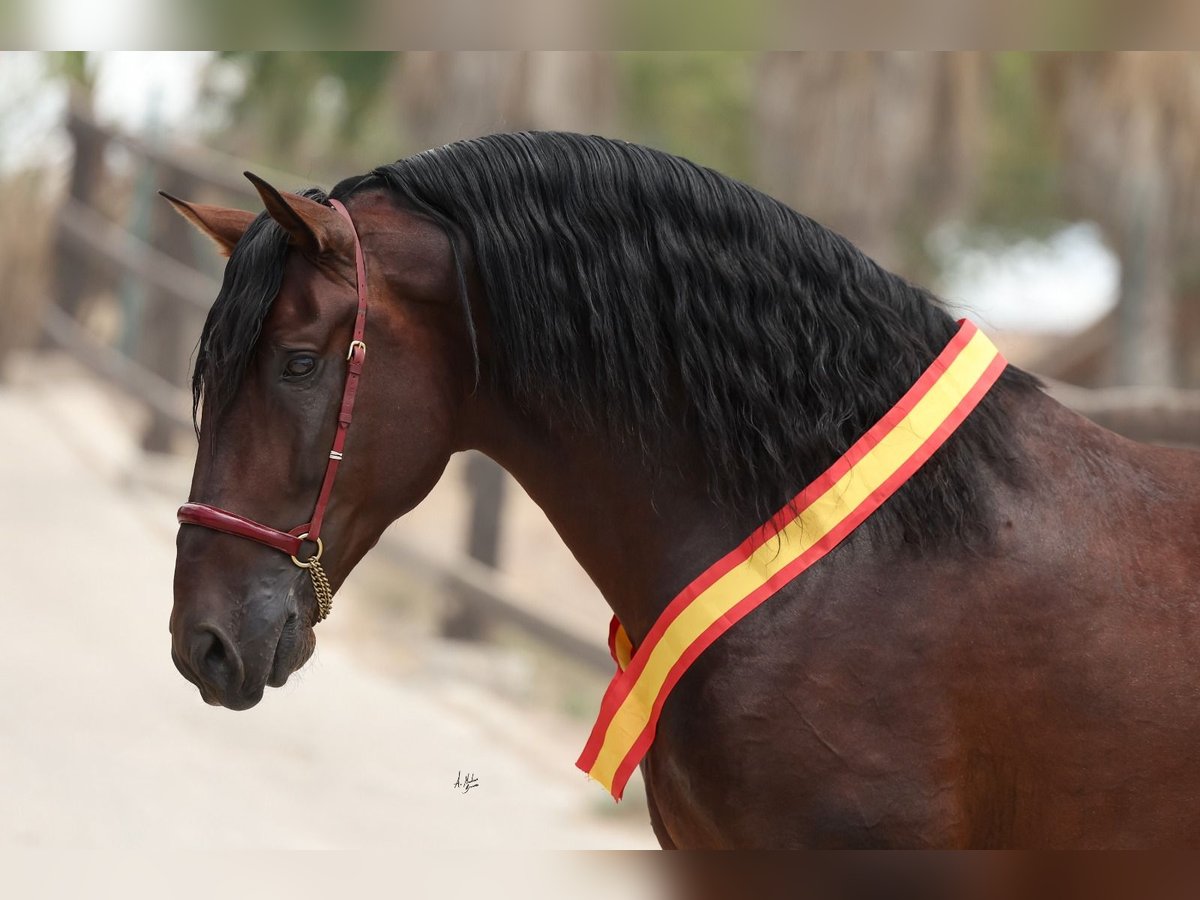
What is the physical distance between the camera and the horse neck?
2102mm

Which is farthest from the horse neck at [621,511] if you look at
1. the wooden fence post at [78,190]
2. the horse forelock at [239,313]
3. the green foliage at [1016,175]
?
the green foliage at [1016,175]

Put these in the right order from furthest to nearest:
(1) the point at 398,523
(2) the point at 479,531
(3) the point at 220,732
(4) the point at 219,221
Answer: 1. (1) the point at 398,523
2. (2) the point at 479,531
3. (3) the point at 220,732
4. (4) the point at 219,221

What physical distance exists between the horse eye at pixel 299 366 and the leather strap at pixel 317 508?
6 centimetres

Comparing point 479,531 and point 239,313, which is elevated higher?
point 239,313

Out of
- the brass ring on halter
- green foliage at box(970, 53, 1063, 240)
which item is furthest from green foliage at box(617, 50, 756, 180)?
the brass ring on halter

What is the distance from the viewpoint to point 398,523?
870 centimetres

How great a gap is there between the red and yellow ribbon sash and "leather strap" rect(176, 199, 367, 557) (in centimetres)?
63

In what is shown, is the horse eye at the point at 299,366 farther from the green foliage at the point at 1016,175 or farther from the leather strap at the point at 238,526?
the green foliage at the point at 1016,175

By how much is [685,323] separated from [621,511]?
370mm

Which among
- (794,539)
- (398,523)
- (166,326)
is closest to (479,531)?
(398,523)

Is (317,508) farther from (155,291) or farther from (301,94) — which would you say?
(301,94)

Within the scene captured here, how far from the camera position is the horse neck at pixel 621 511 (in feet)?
6.89

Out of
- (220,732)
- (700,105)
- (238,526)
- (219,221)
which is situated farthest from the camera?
(700,105)

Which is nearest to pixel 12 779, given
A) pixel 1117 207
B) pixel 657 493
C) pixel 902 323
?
pixel 657 493
